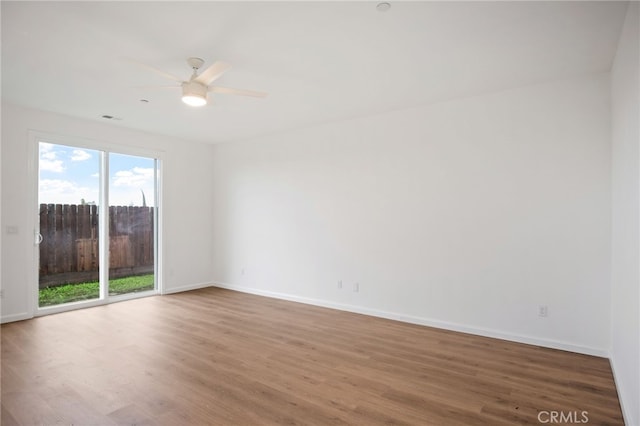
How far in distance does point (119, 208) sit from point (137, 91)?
2408 mm

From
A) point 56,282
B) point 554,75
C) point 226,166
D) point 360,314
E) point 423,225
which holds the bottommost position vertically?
point 360,314

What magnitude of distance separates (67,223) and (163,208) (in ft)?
4.67

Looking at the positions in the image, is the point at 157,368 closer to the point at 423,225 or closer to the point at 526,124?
the point at 423,225

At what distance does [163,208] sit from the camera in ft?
19.7

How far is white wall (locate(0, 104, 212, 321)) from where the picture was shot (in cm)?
436

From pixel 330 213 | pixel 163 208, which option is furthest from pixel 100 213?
pixel 330 213

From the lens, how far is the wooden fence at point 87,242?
4789mm

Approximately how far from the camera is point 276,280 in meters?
5.80

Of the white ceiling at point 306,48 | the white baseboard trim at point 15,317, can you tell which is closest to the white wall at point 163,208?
the white baseboard trim at point 15,317

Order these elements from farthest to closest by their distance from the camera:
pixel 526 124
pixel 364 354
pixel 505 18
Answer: pixel 526 124 → pixel 364 354 → pixel 505 18

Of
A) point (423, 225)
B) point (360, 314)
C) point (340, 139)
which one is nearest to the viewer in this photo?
point (423, 225)

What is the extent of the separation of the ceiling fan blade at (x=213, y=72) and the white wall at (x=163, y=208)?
3.18 meters

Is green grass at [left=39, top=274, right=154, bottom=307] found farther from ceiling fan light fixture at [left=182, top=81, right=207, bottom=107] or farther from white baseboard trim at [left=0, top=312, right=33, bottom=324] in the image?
ceiling fan light fixture at [left=182, top=81, right=207, bottom=107]

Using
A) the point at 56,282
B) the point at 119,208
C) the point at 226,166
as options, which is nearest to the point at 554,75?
the point at 226,166
